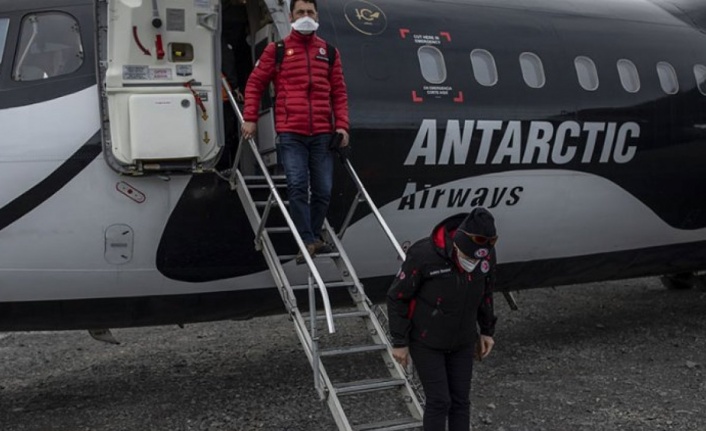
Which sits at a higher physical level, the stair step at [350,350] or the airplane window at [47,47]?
the airplane window at [47,47]

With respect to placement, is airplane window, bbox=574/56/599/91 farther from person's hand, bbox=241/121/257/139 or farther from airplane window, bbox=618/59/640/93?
person's hand, bbox=241/121/257/139

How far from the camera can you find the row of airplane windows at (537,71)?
8438 mm

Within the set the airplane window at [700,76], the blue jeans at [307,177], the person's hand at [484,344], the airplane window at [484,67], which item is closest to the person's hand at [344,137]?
the blue jeans at [307,177]

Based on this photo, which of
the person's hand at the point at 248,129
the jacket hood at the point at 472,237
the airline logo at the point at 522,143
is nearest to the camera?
the jacket hood at the point at 472,237

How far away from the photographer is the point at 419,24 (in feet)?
27.9

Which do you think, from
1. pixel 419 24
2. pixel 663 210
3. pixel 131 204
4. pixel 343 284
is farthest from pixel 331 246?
pixel 663 210

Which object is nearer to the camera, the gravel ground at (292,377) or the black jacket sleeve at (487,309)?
the black jacket sleeve at (487,309)

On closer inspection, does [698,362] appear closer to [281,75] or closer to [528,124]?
[528,124]

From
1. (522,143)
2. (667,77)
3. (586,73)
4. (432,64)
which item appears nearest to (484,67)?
(432,64)

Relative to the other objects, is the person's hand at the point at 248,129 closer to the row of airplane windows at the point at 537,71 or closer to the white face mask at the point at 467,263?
the white face mask at the point at 467,263

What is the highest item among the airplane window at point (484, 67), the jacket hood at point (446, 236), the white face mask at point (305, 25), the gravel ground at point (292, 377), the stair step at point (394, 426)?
the white face mask at point (305, 25)

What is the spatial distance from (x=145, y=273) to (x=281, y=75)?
2.04m

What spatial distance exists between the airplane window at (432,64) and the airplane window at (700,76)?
3.82m

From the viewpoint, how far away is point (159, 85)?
6.80m
